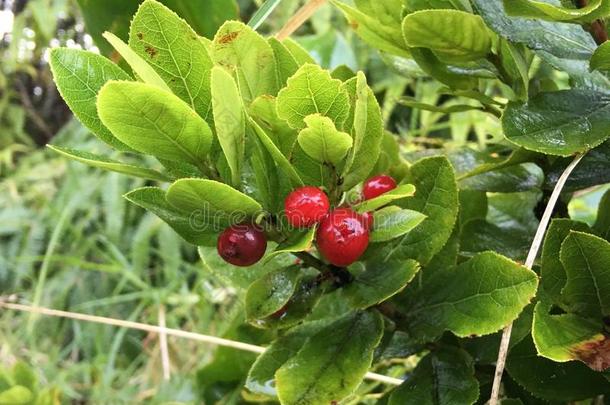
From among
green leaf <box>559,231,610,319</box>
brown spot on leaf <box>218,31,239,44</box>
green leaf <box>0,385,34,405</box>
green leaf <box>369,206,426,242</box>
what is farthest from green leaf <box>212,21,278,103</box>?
green leaf <box>0,385,34,405</box>

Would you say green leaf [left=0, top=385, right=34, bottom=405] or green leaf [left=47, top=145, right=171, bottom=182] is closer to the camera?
green leaf [left=47, top=145, right=171, bottom=182]

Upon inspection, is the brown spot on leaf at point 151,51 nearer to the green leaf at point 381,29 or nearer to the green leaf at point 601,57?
the green leaf at point 381,29

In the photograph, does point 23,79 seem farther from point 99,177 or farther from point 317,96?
point 317,96

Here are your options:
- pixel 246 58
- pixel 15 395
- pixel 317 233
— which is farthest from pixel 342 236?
pixel 15 395

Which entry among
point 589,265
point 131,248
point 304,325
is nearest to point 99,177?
point 131,248

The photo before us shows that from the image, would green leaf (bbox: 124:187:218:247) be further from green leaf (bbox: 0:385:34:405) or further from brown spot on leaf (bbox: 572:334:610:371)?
green leaf (bbox: 0:385:34:405)

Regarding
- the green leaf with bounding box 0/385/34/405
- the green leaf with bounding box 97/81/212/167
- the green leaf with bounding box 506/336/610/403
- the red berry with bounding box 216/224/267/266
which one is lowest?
the green leaf with bounding box 0/385/34/405
